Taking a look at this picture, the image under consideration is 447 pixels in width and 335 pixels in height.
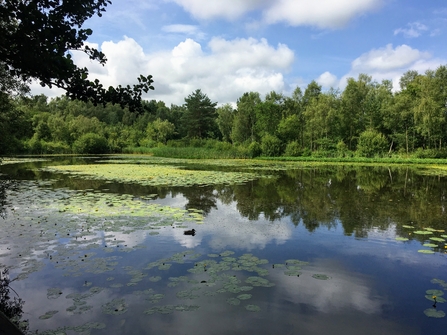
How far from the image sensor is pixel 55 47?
329cm

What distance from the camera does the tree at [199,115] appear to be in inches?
2279

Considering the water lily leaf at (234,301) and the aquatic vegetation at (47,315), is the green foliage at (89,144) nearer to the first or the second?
the aquatic vegetation at (47,315)

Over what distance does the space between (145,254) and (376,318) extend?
12.7 feet

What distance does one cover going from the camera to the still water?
371 cm

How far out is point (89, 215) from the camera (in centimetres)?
853

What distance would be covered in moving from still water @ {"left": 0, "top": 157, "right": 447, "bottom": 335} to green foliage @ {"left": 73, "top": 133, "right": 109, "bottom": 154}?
144ft

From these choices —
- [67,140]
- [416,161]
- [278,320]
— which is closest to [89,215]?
[278,320]

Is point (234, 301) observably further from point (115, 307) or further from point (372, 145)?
point (372, 145)

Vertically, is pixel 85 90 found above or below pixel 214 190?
above

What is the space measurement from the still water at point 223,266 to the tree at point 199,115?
4839 centimetres

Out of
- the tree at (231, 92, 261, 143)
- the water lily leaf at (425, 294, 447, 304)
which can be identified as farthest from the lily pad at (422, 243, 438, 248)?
the tree at (231, 92, 261, 143)

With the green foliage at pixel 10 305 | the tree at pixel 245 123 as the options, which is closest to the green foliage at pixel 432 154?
the tree at pixel 245 123

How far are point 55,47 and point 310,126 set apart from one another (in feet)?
148

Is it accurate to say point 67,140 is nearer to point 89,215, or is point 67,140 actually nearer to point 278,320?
point 89,215
